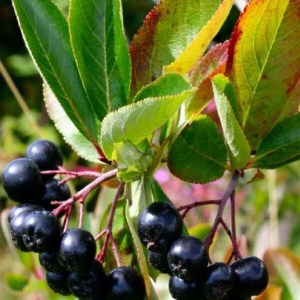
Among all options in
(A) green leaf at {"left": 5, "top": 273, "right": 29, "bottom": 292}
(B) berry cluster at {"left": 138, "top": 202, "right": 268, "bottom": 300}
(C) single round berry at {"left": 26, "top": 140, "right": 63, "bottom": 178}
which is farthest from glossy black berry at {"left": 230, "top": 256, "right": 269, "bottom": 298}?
(A) green leaf at {"left": 5, "top": 273, "right": 29, "bottom": 292}

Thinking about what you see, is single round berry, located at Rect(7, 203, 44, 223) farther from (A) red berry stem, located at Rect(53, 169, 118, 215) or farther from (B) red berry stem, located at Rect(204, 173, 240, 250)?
(B) red berry stem, located at Rect(204, 173, 240, 250)

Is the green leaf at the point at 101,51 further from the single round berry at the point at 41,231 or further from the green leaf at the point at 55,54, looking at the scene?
the single round berry at the point at 41,231

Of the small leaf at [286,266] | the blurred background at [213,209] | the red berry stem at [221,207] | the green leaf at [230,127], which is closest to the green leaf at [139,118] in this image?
the green leaf at [230,127]

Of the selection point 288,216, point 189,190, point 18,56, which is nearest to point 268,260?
point 189,190

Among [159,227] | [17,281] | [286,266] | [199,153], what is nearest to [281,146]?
[199,153]

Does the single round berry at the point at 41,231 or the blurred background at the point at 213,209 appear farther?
the blurred background at the point at 213,209

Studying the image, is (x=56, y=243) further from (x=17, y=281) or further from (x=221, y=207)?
(x=17, y=281)

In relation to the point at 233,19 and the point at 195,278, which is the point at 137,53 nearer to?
the point at 195,278
